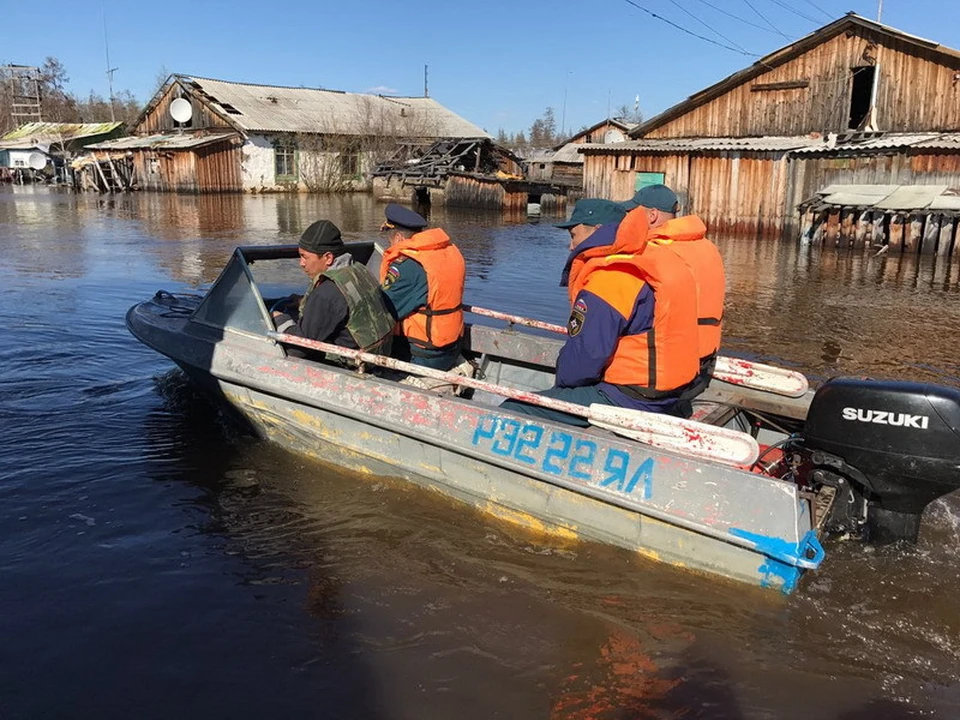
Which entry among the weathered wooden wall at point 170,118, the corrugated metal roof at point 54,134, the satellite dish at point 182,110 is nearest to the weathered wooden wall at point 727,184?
the weathered wooden wall at point 170,118

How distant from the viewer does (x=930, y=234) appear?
18.3 meters

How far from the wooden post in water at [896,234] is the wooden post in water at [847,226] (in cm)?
103

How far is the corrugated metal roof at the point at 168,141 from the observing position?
129ft

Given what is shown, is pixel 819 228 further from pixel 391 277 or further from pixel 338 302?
pixel 338 302

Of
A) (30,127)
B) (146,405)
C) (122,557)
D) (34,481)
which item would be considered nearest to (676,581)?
(122,557)

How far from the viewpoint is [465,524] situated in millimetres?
4852

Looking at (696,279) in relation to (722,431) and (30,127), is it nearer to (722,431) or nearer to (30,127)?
(722,431)

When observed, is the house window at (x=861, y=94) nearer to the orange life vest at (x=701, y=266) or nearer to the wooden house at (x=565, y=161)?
the wooden house at (x=565, y=161)

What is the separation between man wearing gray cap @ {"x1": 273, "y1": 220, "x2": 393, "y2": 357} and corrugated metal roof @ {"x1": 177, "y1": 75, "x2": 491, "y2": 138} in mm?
37473

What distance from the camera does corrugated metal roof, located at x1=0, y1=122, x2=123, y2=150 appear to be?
2122 inches

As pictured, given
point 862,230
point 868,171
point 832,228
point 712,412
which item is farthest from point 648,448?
point 868,171

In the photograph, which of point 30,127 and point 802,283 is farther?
point 30,127

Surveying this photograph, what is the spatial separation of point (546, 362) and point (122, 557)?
11.7 feet

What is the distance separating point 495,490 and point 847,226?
61.5 feet
